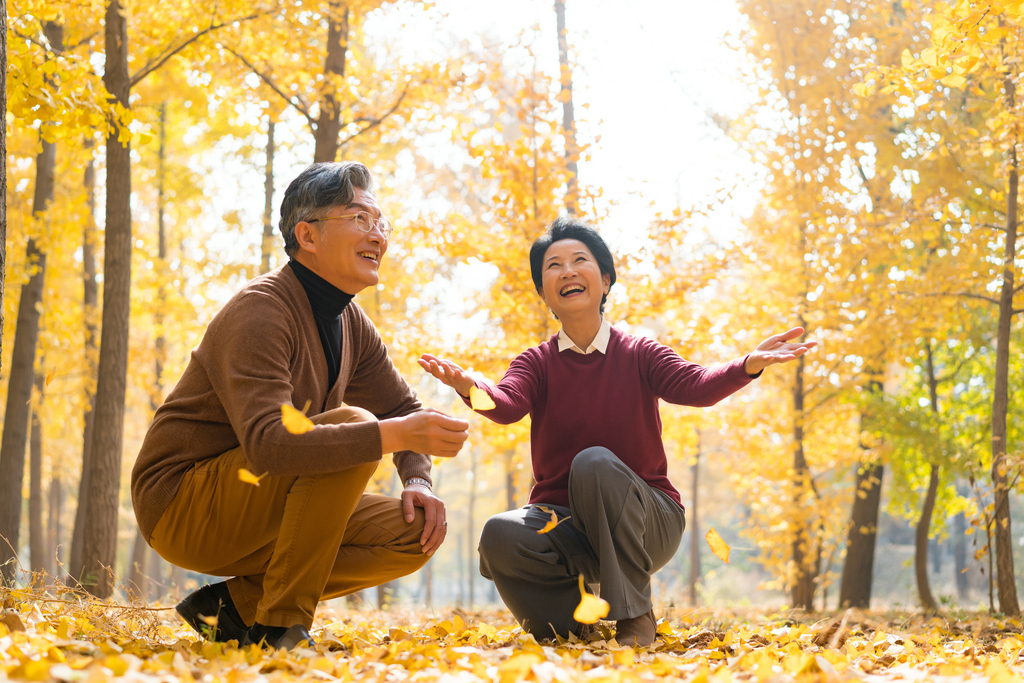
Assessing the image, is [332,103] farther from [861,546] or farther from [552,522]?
[861,546]

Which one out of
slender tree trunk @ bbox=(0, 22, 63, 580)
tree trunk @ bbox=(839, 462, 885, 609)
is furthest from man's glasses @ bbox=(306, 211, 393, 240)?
tree trunk @ bbox=(839, 462, 885, 609)

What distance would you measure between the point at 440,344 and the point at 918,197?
11.9 feet

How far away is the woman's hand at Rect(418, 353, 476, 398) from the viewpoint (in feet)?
7.53

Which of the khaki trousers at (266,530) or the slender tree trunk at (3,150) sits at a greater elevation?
the slender tree trunk at (3,150)

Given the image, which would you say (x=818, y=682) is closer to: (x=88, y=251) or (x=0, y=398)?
(x=88, y=251)

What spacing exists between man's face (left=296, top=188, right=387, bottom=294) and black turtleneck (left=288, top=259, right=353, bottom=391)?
0.10 ft

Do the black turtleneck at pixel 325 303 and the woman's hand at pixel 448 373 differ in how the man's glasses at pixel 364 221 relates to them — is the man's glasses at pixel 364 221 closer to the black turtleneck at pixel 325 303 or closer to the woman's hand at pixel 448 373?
the black turtleneck at pixel 325 303

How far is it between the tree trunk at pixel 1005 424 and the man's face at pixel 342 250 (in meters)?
3.25

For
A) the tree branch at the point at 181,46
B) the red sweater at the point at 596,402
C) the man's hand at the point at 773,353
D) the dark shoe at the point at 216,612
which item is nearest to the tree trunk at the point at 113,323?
the tree branch at the point at 181,46

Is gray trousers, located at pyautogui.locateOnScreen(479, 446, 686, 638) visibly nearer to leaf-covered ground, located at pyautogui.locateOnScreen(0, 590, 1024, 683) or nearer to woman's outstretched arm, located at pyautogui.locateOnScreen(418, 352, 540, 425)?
leaf-covered ground, located at pyautogui.locateOnScreen(0, 590, 1024, 683)

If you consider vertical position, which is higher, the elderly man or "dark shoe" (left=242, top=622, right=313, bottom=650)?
the elderly man

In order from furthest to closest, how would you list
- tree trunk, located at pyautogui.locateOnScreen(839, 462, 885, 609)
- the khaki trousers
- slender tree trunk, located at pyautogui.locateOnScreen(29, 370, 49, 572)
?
slender tree trunk, located at pyautogui.locateOnScreen(29, 370, 49, 572)
tree trunk, located at pyautogui.locateOnScreen(839, 462, 885, 609)
the khaki trousers

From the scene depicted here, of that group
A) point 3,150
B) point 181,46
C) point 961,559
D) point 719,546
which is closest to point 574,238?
point 719,546

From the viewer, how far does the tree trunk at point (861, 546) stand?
7.56 m
